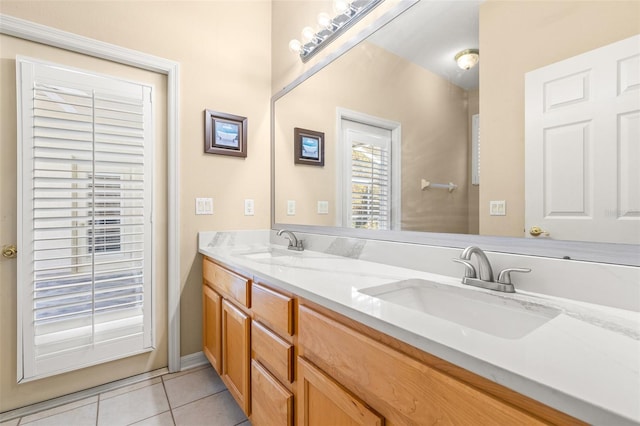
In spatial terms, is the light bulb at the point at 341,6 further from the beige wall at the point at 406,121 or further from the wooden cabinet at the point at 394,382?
the wooden cabinet at the point at 394,382

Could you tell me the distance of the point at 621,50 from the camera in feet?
2.45

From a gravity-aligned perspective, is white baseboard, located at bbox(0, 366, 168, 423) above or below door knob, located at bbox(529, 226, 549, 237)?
below

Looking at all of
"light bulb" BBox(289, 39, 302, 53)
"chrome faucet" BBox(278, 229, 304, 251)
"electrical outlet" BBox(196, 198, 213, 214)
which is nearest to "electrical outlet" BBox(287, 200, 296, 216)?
"chrome faucet" BBox(278, 229, 304, 251)

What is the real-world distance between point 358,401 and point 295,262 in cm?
76

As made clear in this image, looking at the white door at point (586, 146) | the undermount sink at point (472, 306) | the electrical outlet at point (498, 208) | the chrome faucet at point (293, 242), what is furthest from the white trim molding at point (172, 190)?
the white door at point (586, 146)

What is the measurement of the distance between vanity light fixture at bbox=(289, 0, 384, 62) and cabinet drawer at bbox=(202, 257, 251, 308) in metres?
1.48

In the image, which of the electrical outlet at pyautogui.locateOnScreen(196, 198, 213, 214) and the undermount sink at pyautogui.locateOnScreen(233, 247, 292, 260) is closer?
the undermount sink at pyautogui.locateOnScreen(233, 247, 292, 260)

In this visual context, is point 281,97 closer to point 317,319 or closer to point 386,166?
point 386,166

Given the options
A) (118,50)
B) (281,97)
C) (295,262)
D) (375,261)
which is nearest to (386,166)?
(375,261)

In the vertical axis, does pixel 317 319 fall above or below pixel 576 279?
below

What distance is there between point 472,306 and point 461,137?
63 cm

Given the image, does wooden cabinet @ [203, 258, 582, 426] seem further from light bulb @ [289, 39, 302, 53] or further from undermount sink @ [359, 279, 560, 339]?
light bulb @ [289, 39, 302, 53]

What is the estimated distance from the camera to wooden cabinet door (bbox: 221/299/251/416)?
1.29 meters

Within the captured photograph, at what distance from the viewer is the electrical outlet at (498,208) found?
0.99m
